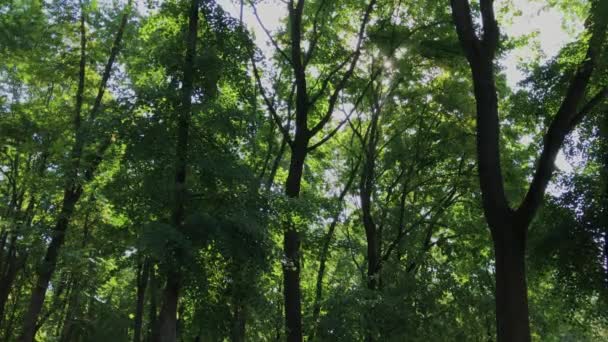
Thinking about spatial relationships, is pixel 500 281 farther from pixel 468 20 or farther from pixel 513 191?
pixel 513 191

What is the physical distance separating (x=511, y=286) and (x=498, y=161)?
1.90m

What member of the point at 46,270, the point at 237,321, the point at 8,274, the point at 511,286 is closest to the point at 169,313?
the point at 237,321

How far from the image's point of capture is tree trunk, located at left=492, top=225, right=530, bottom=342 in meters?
7.05

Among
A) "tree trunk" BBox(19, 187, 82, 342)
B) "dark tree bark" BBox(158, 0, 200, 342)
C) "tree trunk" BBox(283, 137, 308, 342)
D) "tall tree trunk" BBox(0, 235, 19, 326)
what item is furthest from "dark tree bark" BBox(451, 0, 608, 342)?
"tall tree trunk" BBox(0, 235, 19, 326)

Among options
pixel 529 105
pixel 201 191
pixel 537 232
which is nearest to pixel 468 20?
pixel 529 105

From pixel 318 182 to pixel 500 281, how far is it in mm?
14150

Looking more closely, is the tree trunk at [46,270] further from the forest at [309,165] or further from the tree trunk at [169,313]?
the tree trunk at [169,313]

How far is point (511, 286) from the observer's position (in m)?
7.20

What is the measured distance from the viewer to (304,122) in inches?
476

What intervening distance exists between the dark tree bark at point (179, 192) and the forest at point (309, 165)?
36 mm

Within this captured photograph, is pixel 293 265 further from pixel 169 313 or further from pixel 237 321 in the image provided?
pixel 169 313

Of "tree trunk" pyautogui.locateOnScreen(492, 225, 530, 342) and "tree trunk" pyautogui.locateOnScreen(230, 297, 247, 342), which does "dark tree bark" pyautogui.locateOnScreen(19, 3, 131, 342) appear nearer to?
"tree trunk" pyautogui.locateOnScreen(230, 297, 247, 342)

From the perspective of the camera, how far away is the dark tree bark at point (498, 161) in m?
7.15

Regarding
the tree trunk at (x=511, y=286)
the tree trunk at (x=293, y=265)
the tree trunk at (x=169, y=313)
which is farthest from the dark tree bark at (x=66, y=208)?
the tree trunk at (x=511, y=286)
